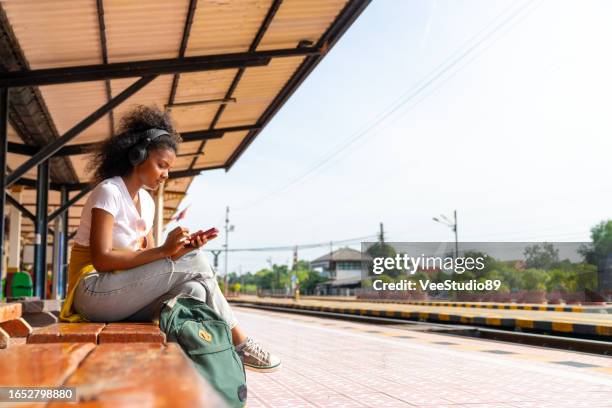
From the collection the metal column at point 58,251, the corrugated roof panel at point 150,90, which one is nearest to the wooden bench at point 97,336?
the corrugated roof panel at point 150,90

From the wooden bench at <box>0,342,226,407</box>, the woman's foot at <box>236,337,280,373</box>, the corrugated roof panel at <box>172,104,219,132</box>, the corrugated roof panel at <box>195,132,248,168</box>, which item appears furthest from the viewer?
the corrugated roof panel at <box>195,132,248,168</box>

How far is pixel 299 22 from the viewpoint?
9.12 m

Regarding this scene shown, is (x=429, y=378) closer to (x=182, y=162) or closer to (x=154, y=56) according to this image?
(x=154, y=56)

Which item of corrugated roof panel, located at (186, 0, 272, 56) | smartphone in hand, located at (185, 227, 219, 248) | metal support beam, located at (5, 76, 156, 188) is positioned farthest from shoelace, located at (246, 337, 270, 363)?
metal support beam, located at (5, 76, 156, 188)

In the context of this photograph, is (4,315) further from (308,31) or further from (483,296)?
(483,296)

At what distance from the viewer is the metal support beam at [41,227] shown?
13.8m

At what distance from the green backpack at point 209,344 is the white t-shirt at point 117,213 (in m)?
0.54

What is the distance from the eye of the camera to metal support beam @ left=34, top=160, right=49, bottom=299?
45.1ft

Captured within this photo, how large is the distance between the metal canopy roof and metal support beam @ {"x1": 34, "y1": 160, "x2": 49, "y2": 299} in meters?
1.08

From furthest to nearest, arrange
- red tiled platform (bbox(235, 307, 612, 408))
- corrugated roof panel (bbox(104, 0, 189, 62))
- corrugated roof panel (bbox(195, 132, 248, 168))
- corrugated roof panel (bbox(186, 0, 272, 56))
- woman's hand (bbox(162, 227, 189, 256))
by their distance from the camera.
→ corrugated roof panel (bbox(195, 132, 248, 168)) < corrugated roof panel (bbox(186, 0, 272, 56)) < corrugated roof panel (bbox(104, 0, 189, 62)) < red tiled platform (bbox(235, 307, 612, 408)) < woman's hand (bbox(162, 227, 189, 256))

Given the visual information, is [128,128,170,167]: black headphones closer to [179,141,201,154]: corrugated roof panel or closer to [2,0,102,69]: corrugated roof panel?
[2,0,102,69]: corrugated roof panel

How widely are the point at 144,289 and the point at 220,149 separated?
1504 cm

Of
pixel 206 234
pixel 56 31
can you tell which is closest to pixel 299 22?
pixel 56 31

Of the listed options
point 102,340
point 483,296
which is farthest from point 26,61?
point 483,296
